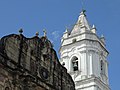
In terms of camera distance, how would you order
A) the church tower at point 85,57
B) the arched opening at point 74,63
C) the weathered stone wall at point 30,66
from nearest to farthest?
the weathered stone wall at point 30,66 < the church tower at point 85,57 < the arched opening at point 74,63

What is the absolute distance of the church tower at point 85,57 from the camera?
41.6m

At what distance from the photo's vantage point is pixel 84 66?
140 ft

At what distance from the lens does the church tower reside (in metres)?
41.6

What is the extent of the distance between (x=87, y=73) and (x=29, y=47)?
18.4 meters

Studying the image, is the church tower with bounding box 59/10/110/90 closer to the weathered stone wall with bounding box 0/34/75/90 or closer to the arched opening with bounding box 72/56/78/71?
the arched opening with bounding box 72/56/78/71

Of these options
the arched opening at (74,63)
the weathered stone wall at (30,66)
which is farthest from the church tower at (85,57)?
the weathered stone wall at (30,66)

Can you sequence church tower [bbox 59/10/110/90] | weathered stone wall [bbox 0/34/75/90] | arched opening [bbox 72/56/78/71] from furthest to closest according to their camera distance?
arched opening [bbox 72/56/78/71] → church tower [bbox 59/10/110/90] → weathered stone wall [bbox 0/34/75/90]

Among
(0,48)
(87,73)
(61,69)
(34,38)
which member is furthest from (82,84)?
(0,48)

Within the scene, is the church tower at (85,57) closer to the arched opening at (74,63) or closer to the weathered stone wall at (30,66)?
the arched opening at (74,63)

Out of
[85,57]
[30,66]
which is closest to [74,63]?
[85,57]

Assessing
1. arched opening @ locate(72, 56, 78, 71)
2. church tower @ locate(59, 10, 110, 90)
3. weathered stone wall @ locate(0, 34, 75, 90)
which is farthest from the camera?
arched opening @ locate(72, 56, 78, 71)

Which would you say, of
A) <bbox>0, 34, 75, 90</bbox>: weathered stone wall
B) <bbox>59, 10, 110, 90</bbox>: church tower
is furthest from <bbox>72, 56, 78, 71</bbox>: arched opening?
<bbox>0, 34, 75, 90</bbox>: weathered stone wall

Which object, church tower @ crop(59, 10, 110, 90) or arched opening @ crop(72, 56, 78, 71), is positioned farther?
arched opening @ crop(72, 56, 78, 71)

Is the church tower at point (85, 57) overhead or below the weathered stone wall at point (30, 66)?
overhead
